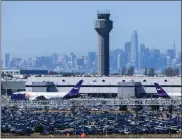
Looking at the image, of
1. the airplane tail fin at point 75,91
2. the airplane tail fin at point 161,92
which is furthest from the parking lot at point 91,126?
the airplane tail fin at point 75,91

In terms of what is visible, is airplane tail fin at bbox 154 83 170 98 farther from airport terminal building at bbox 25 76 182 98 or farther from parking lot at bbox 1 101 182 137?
parking lot at bbox 1 101 182 137

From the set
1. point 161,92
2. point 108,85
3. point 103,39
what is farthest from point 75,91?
point 103,39

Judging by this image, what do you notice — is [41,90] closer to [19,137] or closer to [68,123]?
[68,123]

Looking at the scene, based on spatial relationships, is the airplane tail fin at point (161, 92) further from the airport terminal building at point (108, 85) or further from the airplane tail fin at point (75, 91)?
the airplane tail fin at point (75, 91)

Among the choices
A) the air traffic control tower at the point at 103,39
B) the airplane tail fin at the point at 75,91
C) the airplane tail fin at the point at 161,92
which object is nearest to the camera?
the airplane tail fin at the point at 161,92

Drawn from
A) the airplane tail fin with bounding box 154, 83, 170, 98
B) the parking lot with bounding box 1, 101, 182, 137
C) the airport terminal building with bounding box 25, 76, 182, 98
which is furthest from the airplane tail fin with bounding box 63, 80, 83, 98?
the parking lot with bounding box 1, 101, 182, 137

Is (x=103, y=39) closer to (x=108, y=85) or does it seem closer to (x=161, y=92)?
(x=108, y=85)

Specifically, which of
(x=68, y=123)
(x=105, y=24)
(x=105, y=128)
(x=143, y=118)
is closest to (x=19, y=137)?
(x=105, y=128)

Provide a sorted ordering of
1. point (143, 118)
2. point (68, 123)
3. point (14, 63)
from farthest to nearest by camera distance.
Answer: point (14, 63) → point (143, 118) → point (68, 123)

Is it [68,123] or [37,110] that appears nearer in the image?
[68,123]
